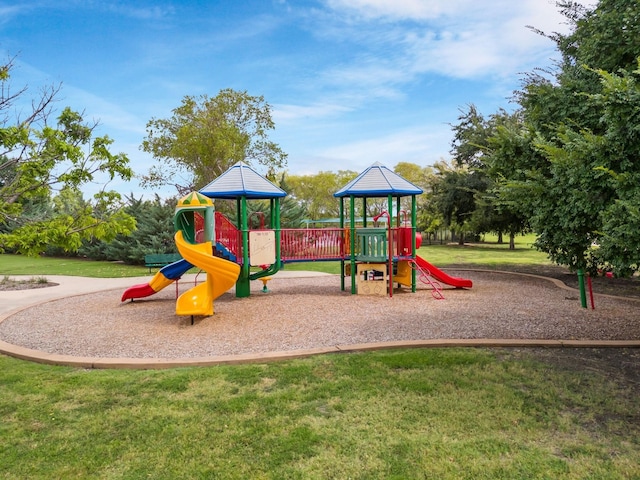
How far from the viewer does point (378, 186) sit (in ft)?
39.2

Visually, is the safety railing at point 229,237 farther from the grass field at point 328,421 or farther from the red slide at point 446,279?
the grass field at point 328,421

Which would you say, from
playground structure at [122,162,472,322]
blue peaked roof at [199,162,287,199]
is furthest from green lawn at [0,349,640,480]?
blue peaked roof at [199,162,287,199]

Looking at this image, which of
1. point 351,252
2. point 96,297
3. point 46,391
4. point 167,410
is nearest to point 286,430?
point 167,410

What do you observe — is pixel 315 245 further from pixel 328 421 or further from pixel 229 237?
pixel 328 421

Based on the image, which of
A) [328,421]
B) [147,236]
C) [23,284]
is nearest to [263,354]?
[328,421]

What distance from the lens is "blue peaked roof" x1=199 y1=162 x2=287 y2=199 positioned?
11125mm

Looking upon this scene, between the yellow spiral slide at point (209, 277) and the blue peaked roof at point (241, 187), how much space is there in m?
2.33

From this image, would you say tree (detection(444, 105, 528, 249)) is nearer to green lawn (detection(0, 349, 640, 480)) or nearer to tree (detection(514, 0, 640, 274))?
tree (detection(514, 0, 640, 274))

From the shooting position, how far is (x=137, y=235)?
2183 centimetres

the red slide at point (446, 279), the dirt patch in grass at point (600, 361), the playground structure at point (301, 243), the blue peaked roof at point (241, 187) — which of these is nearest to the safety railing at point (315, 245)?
the playground structure at point (301, 243)

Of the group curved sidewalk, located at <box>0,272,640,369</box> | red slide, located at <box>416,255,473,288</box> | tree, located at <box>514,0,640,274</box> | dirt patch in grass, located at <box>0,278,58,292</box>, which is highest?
tree, located at <box>514,0,640,274</box>

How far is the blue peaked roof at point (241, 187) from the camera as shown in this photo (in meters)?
11.1

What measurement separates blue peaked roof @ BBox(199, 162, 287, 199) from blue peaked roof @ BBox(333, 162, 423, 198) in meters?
1.99

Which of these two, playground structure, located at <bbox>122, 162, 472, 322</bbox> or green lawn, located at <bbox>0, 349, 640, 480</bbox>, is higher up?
playground structure, located at <bbox>122, 162, 472, 322</bbox>
